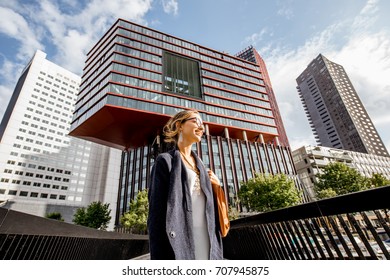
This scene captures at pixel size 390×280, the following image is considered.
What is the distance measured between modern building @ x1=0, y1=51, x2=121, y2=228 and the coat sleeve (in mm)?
67197

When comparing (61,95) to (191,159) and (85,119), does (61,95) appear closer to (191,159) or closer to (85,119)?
(85,119)

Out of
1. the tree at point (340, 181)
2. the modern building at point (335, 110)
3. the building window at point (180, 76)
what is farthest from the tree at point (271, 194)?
the modern building at point (335, 110)

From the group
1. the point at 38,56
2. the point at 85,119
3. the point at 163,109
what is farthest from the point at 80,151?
the point at 163,109

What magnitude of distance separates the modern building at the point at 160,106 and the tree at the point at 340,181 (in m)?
13.7

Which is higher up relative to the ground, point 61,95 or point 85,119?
point 61,95

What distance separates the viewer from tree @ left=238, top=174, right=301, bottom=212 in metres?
21.6

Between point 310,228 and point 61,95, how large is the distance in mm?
98768

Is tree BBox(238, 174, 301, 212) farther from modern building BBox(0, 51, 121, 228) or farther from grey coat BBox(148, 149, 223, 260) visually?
modern building BBox(0, 51, 121, 228)

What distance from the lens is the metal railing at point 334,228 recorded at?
1.36 meters

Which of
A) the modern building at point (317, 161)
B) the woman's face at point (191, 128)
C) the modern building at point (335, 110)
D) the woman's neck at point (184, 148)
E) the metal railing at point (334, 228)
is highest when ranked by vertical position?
the modern building at point (335, 110)

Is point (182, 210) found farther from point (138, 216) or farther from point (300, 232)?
point (138, 216)

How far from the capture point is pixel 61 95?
264 feet

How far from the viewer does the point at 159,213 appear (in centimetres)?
135

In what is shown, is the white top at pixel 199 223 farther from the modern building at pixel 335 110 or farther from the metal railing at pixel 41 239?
the modern building at pixel 335 110
